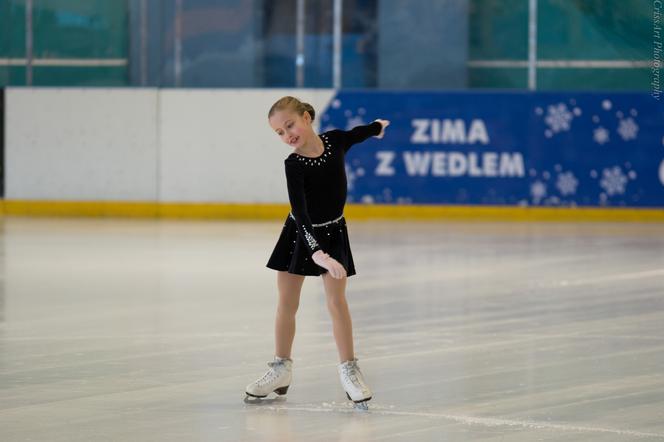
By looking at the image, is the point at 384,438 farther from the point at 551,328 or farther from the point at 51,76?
the point at 51,76

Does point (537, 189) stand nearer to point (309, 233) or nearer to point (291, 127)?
point (291, 127)

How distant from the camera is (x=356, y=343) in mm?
7199

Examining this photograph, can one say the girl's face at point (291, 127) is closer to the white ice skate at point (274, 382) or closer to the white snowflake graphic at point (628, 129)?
the white ice skate at point (274, 382)

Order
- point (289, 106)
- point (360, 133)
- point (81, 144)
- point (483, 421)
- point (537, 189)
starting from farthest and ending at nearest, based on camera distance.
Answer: point (81, 144), point (537, 189), point (360, 133), point (289, 106), point (483, 421)

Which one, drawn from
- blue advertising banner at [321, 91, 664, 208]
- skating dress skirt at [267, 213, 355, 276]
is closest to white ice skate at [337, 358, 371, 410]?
skating dress skirt at [267, 213, 355, 276]

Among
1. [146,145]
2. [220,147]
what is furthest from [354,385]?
[146,145]

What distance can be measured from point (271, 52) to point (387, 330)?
35.9 ft

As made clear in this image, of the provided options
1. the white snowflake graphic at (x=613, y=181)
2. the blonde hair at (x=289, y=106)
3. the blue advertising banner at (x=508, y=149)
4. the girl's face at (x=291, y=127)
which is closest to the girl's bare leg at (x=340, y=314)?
the girl's face at (x=291, y=127)

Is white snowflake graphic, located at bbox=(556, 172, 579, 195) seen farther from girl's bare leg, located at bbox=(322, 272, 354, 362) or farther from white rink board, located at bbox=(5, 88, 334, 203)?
girl's bare leg, located at bbox=(322, 272, 354, 362)

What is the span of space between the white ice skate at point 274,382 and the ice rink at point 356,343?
62 millimetres

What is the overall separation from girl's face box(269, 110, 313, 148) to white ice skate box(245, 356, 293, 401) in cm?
89

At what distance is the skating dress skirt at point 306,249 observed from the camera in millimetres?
5484

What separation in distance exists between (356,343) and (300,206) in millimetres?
2000

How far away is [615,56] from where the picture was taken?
57.7ft
